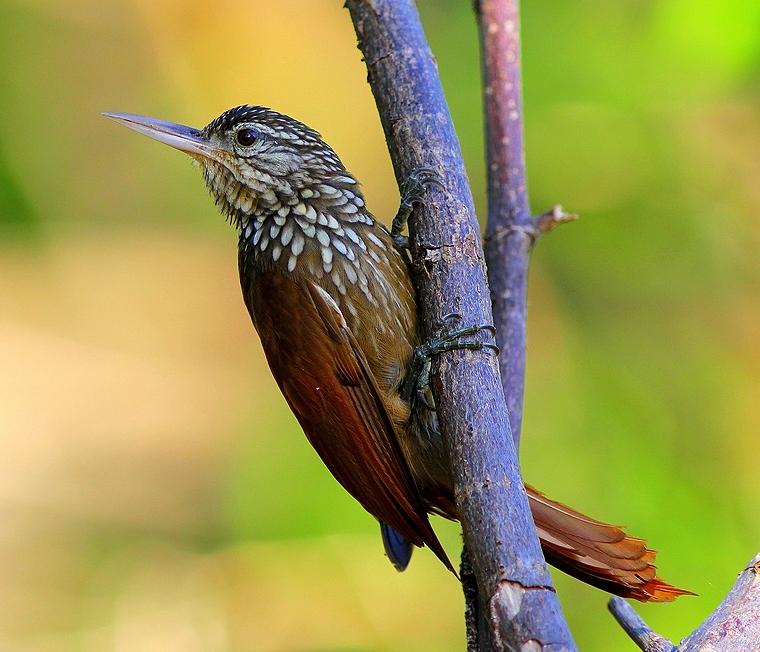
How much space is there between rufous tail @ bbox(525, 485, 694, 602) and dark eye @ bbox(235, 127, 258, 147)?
4.28 feet

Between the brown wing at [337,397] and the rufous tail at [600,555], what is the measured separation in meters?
0.30

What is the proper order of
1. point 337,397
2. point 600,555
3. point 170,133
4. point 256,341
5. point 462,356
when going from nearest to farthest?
point 462,356 < point 600,555 < point 337,397 < point 170,133 < point 256,341

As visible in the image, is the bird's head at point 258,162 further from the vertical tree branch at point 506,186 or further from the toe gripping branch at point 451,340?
the toe gripping branch at point 451,340

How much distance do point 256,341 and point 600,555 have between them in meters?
3.20

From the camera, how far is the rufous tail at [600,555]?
6.60 ft

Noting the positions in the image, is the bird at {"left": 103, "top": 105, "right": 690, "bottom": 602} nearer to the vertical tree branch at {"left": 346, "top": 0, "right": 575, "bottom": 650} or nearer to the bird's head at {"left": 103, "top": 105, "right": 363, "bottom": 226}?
the bird's head at {"left": 103, "top": 105, "right": 363, "bottom": 226}

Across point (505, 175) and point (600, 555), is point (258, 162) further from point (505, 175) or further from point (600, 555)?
point (600, 555)

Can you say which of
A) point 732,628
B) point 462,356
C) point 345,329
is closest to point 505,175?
point 345,329

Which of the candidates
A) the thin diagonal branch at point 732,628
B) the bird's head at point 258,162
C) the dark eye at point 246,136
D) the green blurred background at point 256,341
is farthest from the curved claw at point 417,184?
the green blurred background at point 256,341

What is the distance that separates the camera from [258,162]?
2545 millimetres

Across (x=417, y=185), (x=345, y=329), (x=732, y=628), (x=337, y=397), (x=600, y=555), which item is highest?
(x=417, y=185)

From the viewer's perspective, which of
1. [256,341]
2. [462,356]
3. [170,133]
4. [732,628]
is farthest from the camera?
[256,341]

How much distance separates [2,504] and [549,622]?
3874 mm

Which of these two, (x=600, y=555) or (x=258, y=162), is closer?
(x=600, y=555)
